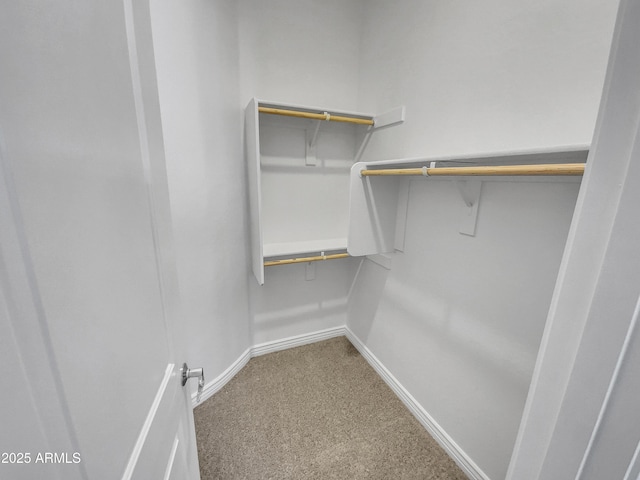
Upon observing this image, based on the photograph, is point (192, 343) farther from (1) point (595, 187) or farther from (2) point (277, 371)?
(1) point (595, 187)

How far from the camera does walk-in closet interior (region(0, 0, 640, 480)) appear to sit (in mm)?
331

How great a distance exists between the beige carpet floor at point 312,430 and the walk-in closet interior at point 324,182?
0.41 ft

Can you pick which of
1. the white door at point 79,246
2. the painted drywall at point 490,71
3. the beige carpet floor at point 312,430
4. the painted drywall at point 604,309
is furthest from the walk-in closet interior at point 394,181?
the white door at point 79,246

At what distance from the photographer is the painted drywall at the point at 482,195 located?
85cm

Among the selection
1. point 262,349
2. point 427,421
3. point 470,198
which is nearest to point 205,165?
point 470,198

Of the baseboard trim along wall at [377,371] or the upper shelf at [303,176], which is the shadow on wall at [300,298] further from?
the upper shelf at [303,176]

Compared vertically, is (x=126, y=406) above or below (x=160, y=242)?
below

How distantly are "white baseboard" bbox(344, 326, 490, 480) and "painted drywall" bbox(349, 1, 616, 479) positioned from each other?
0.12 feet

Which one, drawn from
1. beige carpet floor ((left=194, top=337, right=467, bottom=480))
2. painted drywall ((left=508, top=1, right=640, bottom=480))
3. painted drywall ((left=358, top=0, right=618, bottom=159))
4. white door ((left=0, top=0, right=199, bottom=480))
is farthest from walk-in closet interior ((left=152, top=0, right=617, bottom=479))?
white door ((left=0, top=0, right=199, bottom=480))

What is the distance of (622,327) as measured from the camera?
1.08ft

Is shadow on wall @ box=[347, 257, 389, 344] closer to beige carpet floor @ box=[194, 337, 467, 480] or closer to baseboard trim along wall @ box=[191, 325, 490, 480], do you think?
baseboard trim along wall @ box=[191, 325, 490, 480]

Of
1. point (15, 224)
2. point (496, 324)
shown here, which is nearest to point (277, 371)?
point (496, 324)

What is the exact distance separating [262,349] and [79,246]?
1952mm

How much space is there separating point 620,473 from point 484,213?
3.11ft
